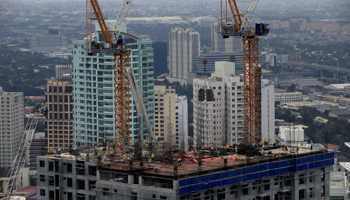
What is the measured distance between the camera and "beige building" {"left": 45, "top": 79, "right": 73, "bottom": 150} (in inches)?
3644

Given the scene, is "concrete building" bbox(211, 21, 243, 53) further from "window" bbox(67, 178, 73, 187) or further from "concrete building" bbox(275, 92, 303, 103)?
"window" bbox(67, 178, 73, 187)

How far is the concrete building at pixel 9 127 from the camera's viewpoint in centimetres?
9650

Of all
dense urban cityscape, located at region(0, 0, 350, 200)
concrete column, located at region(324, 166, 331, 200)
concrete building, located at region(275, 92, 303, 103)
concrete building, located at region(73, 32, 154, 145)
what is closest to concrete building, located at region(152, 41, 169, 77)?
dense urban cityscape, located at region(0, 0, 350, 200)

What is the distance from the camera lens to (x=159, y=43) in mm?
188250

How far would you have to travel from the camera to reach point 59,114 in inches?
3674

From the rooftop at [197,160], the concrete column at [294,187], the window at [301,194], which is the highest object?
the rooftop at [197,160]

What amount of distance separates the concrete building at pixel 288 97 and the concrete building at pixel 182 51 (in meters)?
31.7

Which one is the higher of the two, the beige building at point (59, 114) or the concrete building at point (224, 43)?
the concrete building at point (224, 43)

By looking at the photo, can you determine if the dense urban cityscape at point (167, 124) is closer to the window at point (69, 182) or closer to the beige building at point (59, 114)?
the beige building at point (59, 114)

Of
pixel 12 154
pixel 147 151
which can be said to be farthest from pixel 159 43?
pixel 147 151

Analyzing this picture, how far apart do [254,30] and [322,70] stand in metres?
128

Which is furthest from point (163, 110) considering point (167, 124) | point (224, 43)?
point (224, 43)

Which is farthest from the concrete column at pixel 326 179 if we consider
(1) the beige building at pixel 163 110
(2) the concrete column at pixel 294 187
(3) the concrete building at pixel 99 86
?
(1) the beige building at pixel 163 110

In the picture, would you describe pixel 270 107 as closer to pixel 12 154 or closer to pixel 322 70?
pixel 12 154
